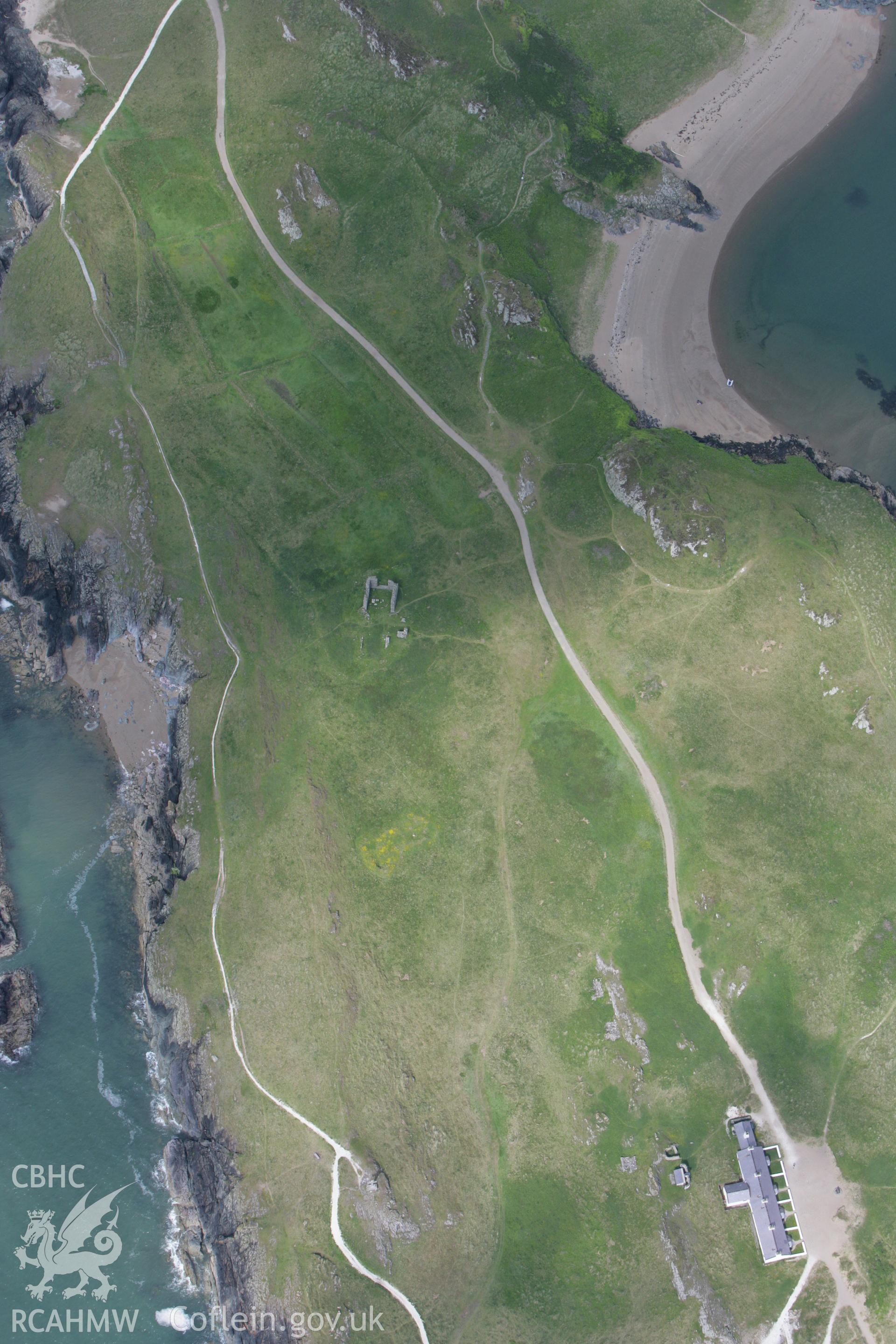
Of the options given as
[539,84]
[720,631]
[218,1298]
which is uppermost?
[539,84]

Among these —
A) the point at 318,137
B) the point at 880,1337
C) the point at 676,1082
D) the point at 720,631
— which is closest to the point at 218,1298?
the point at 676,1082

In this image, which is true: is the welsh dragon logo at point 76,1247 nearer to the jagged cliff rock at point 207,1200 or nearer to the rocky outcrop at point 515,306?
the jagged cliff rock at point 207,1200

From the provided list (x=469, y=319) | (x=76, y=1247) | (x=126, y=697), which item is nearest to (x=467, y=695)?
(x=126, y=697)

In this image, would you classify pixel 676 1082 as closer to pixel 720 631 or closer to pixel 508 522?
pixel 720 631

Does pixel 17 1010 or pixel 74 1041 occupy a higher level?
pixel 17 1010

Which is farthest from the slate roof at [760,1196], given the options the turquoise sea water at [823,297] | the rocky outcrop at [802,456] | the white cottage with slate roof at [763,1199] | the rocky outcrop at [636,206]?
the rocky outcrop at [636,206]

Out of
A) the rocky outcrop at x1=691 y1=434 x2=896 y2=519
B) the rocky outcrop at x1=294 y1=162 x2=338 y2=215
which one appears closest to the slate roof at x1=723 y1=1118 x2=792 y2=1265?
the rocky outcrop at x1=691 y1=434 x2=896 y2=519

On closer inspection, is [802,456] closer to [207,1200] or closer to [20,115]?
[207,1200]
